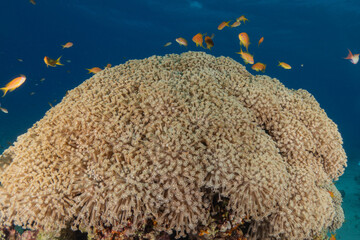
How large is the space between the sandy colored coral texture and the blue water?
6295 millimetres

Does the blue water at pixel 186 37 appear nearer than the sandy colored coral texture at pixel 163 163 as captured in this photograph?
No

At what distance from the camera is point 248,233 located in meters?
3.01

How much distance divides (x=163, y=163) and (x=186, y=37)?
61.3 meters

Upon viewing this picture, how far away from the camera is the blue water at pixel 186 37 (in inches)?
1342

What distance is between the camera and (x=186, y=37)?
197ft

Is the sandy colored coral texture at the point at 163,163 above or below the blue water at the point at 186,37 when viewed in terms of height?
below

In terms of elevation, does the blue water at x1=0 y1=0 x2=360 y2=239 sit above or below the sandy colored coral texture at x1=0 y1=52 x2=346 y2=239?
above

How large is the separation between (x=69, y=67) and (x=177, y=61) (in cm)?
10649

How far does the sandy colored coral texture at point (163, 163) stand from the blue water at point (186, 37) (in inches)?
248

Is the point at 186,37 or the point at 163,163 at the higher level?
the point at 186,37

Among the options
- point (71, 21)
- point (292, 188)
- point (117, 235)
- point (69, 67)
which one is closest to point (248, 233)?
point (292, 188)

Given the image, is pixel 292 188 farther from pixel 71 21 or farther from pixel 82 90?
pixel 71 21

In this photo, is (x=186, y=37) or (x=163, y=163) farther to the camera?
(x=186, y=37)

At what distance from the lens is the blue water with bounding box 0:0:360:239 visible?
34094mm
